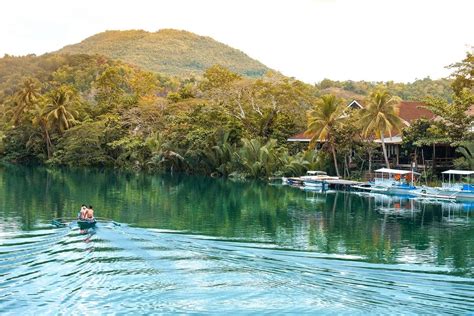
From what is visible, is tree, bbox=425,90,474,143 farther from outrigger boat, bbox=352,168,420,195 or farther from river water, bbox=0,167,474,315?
river water, bbox=0,167,474,315

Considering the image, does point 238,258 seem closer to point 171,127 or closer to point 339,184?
point 339,184

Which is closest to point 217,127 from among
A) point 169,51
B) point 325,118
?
point 325,118

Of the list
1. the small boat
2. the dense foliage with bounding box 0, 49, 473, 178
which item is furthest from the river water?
the dense foliage with bounding box 0, 49, 473, 178

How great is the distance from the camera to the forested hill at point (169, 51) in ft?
554

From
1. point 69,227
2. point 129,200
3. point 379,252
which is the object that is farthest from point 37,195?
point 379,252

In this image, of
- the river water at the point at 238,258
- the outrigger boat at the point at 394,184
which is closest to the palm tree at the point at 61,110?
the river water at the point at 238,258

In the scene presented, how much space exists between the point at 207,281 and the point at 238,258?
2.85 metres

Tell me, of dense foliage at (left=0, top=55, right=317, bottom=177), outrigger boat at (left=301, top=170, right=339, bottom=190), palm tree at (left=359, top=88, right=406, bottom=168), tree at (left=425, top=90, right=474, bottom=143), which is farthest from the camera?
dense foliage at (left=0, top=55, right=317, bottom=177)

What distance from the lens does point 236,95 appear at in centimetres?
6262

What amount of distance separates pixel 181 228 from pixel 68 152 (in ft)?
156

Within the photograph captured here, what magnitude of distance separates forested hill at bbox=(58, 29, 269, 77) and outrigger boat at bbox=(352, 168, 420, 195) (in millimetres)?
116406

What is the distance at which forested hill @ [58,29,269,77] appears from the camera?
16900 cm

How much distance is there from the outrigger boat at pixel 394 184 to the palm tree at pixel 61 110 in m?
38.6

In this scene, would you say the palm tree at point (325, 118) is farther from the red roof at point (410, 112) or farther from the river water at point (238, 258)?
the river water at point (238, 258)
